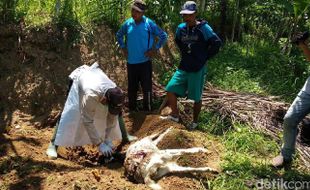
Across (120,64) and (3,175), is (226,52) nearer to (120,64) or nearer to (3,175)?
(120,64)

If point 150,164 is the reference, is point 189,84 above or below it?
above

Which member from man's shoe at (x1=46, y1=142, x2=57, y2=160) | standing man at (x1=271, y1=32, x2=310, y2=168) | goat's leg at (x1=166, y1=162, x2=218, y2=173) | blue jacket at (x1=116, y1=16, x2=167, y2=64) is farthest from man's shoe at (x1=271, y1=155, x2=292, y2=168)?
man's shoe at (x1=46, y1=142, x2=57, y2=160)

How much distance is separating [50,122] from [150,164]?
2167mm

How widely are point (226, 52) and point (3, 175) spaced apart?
571 centimetres

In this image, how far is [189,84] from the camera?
6.00 metres

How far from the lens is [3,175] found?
15.3 feet

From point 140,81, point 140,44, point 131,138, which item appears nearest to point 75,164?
point 131,138

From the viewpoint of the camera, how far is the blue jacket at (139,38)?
6277 mm

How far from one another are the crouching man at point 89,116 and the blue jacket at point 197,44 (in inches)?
53.2

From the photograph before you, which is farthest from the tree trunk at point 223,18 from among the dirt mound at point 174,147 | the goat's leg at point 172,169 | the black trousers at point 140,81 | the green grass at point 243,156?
the goat's leg at point 172,169

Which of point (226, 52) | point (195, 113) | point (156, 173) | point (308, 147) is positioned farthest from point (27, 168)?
point (226, 52)

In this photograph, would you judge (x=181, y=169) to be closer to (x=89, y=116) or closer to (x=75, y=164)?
(x=89, y=116)

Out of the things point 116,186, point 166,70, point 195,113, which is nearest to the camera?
point 116,186

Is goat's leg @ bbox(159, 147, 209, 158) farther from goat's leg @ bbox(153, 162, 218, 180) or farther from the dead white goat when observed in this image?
goat's leg @ bbox(153, 162, 218, 180)
